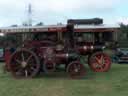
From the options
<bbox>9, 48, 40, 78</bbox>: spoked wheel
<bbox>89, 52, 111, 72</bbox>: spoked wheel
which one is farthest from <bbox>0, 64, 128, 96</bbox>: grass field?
<bbox>89, 52, 111, 72</bbox>: spoked wheel

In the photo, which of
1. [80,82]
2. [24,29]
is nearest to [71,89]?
[80,82]

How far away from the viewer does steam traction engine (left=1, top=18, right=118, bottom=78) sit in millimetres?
16281

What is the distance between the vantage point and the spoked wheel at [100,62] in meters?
18.7

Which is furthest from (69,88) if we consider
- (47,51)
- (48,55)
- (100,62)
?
(100,62)

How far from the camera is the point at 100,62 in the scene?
18781 mm

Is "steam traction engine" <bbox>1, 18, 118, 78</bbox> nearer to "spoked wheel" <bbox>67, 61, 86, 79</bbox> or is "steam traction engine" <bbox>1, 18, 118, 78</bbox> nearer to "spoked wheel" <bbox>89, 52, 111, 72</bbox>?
"spoked wheel" <bbox>67, 61, 86, 79</bbox>

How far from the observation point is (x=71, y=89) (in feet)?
→ 41.4

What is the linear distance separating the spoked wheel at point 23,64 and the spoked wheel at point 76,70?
133cm

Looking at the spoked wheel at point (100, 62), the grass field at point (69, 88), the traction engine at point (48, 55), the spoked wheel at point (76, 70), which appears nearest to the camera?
the grass field at point (69, 88)

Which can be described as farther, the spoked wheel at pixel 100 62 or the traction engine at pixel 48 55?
the spoked wheel at pixel 100 62

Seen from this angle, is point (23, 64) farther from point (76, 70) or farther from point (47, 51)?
point (76, 70)

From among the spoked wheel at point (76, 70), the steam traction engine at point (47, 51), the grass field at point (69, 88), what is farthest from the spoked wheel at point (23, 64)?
the spoked wheel at point (76, 70)

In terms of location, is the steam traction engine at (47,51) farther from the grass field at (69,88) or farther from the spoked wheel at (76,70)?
the grass field at (69,88)

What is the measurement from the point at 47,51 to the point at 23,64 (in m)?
1.08
